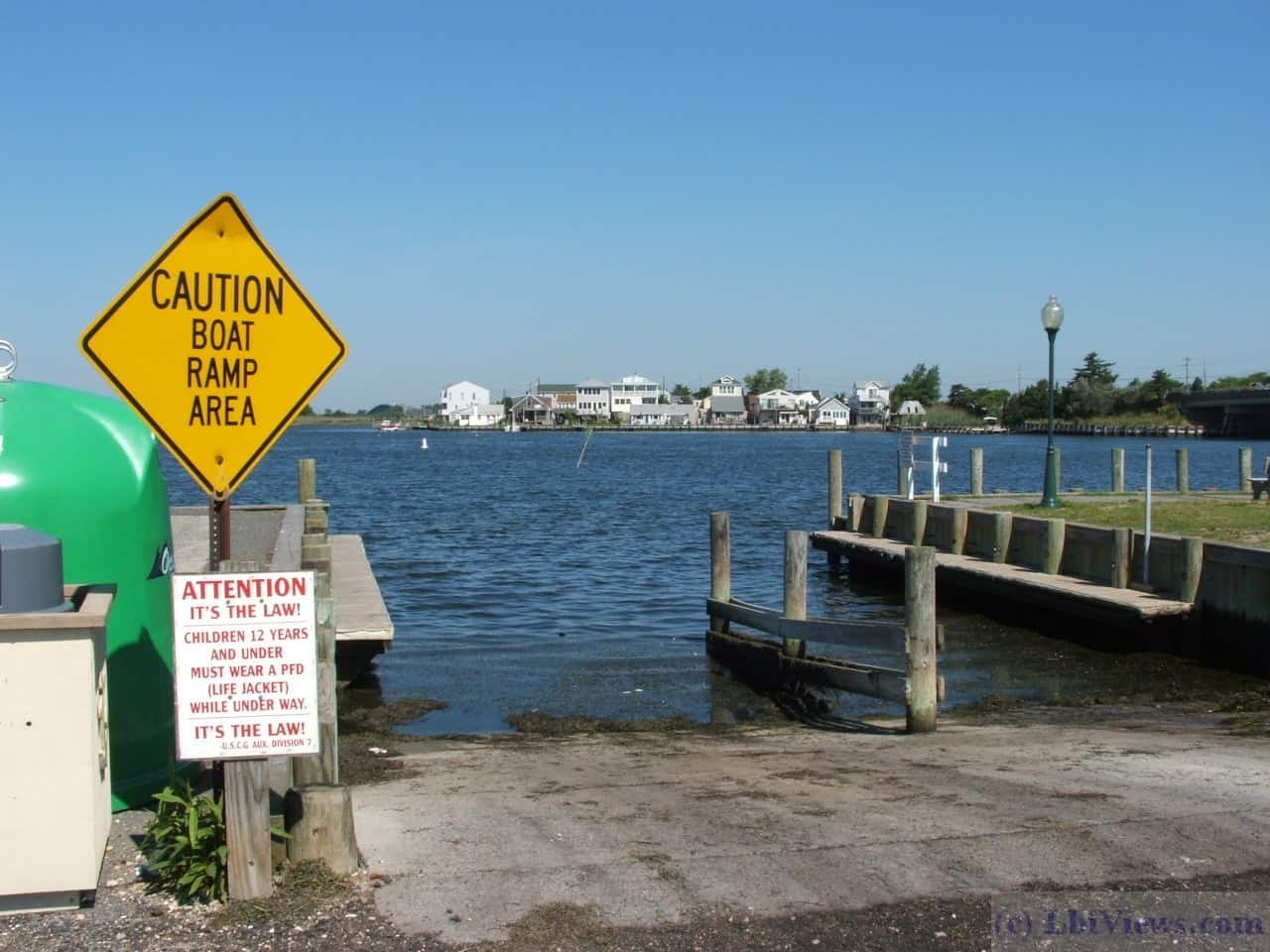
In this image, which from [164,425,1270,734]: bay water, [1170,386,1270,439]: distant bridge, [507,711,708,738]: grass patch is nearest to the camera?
[507,711,708,738]: grass patch

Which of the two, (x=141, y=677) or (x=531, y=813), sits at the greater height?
Result: (x=141, y=677)

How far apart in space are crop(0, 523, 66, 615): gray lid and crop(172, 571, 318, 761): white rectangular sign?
66cm

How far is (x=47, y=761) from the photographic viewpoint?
5.37m

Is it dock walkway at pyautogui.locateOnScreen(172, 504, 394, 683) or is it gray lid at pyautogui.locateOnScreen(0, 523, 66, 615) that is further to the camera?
dock walkway at pyautogui.locateOnScreen(172, 504, 394, 683)

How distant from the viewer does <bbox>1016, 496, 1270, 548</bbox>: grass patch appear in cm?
1892

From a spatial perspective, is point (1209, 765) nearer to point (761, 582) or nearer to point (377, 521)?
point (761, 582)

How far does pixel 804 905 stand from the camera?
5.53 m

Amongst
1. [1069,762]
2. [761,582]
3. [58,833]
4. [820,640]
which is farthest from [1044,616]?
[58,833]

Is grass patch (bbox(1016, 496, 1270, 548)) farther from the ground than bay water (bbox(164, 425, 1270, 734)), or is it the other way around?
grass patch (bbox(1016, 496, 1270, 548))

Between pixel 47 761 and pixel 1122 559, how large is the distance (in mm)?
14738

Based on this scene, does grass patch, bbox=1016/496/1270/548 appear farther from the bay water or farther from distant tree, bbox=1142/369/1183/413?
distant tree, bbox=1142/369/1183/413

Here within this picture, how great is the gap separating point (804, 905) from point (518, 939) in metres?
1.25

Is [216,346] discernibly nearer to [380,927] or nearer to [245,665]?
[245,665]

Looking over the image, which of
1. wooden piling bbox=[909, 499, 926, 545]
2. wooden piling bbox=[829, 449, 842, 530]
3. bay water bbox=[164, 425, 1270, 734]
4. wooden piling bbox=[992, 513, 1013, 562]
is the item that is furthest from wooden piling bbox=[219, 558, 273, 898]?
wooden piling bbox=[829, 449, 842, 530]
